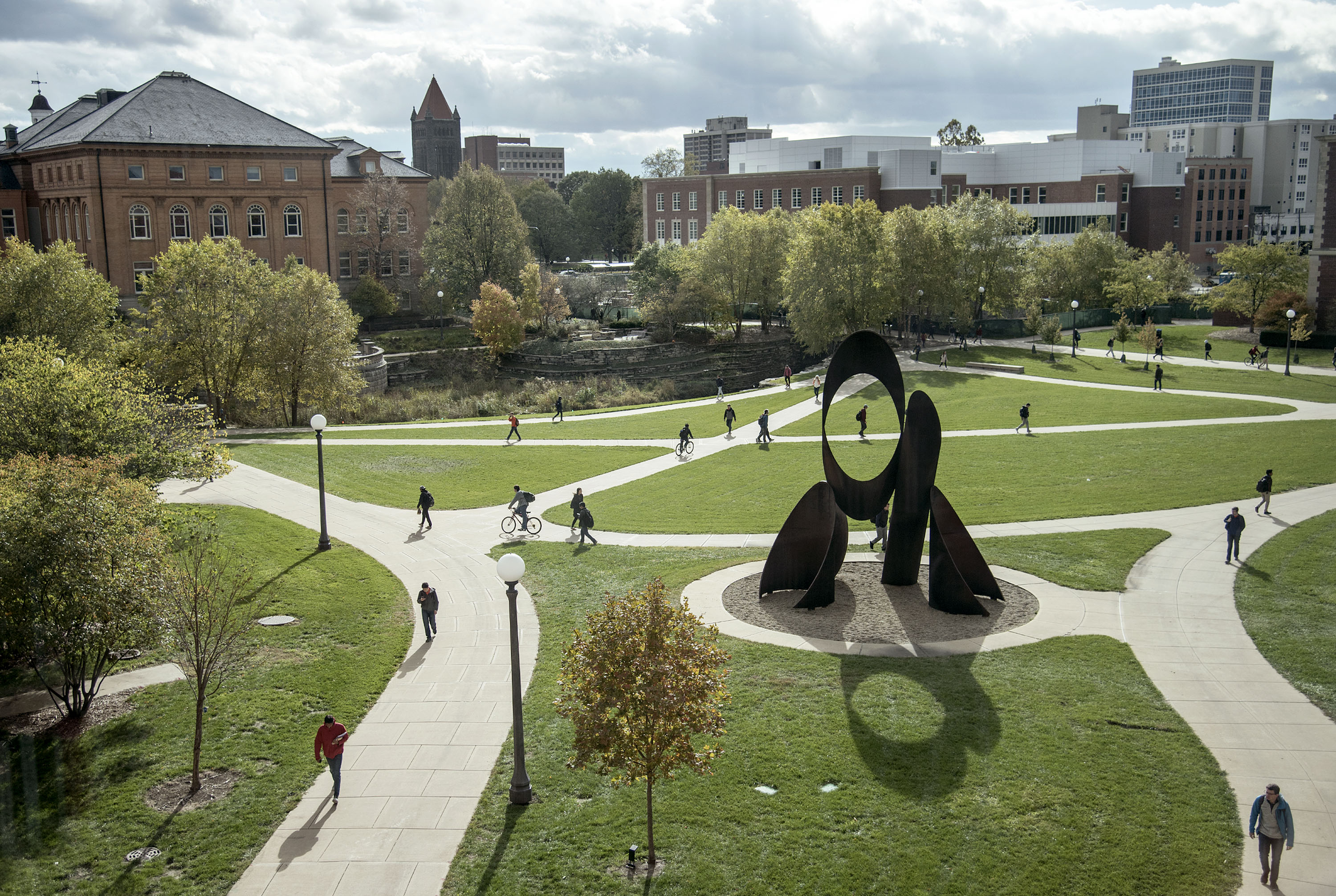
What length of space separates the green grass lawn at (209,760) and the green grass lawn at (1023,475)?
30.8ft

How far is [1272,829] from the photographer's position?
11406 millimetres

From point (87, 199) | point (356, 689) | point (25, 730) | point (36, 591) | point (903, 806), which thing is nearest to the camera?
point (903, 806)

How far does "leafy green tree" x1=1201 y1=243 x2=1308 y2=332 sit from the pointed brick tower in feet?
374

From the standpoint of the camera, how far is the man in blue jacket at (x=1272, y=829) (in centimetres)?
1138

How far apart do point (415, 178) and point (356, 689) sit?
7090cm

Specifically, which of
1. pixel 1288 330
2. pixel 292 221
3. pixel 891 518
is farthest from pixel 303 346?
pixel 1288 330

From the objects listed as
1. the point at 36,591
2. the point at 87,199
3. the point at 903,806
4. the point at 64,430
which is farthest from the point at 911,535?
the point at 87,199

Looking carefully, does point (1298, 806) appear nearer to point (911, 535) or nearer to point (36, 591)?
point (911, 535)

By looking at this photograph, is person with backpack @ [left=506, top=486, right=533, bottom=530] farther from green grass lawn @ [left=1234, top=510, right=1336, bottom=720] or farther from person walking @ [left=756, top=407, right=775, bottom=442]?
green grass lawn @ [left=1234, top=510, right=1336, bottom=720]

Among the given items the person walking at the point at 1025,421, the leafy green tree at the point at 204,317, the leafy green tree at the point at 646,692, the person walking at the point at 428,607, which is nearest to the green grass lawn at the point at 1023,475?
the person walking at the point at 1025,421

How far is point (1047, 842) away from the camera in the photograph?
12375mm

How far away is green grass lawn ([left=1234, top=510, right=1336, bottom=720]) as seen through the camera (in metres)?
17.0

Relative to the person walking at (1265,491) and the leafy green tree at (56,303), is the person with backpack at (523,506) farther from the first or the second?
the leafy green tree at (56,303)

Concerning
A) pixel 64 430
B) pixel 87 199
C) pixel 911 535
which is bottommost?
pixel 911 535
